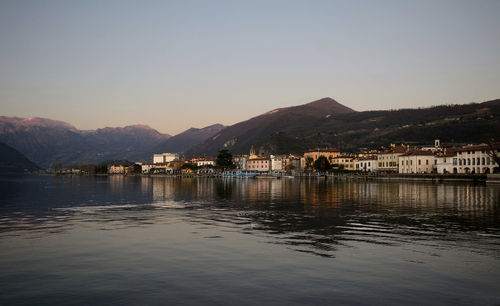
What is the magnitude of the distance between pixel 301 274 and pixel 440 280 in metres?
4.69

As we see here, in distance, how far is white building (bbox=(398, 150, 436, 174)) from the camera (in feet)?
441

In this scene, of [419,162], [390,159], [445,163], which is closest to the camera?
[445,163]

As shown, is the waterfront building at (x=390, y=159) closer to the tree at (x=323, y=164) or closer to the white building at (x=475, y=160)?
A: the tree at (x=323, y=164)

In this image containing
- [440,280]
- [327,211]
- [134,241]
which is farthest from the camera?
[327,211]

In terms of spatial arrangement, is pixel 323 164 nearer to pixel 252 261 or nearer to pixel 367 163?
pixel 367 163

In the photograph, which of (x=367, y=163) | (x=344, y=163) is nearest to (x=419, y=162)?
(x=367, y=163)

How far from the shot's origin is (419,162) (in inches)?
5379

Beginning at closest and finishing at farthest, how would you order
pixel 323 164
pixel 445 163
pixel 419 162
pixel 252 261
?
pixel 252 261 → pixel 445 163 → pixel 419 162 → pixel 323 164

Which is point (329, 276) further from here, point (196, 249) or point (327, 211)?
point (327, 211)

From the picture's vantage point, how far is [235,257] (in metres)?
18.0

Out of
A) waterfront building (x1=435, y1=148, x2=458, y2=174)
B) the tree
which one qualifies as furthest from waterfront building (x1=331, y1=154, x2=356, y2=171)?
waterfront building (x1=435, y1=148, x2=458, y2=174)

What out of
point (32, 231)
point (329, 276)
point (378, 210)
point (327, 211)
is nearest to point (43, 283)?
point (329, 276)

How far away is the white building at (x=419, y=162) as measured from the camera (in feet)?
441

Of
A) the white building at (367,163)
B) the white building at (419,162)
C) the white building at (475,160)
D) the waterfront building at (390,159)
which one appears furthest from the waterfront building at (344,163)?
the white building at (475,160)
